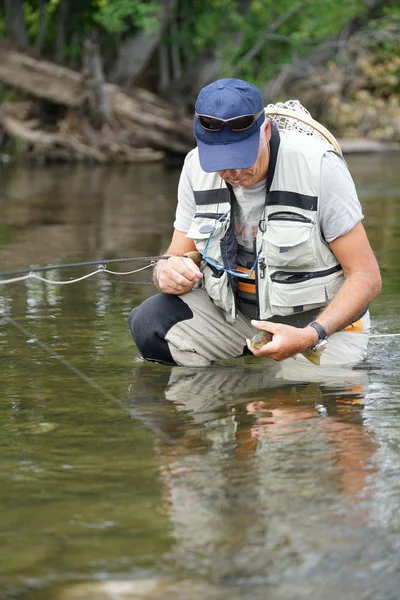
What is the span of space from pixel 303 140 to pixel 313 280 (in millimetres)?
525

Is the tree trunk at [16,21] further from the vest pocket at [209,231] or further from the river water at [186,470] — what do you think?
the vest pocket at [209,231]

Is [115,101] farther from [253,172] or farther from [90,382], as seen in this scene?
[253,172]

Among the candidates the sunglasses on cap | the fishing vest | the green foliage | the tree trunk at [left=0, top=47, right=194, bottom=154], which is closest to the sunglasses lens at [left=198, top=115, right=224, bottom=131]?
the sunglasses on cap

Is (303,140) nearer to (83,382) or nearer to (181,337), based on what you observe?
(181,337)

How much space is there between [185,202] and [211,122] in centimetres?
56

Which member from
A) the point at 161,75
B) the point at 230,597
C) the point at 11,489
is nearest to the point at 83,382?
the point at 11,489

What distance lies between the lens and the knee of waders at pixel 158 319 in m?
4.36

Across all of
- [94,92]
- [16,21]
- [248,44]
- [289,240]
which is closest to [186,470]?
[289,240]

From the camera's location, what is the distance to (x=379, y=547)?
258 cm

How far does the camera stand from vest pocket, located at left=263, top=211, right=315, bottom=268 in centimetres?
393

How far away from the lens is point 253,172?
384 cm

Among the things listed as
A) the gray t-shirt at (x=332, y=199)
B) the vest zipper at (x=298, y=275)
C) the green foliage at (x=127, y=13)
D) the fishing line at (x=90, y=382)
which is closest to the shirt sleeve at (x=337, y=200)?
the gray t-shirt at (x=332, y=199)

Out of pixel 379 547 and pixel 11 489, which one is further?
pixel 11 489

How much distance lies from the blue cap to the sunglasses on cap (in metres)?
0.01
